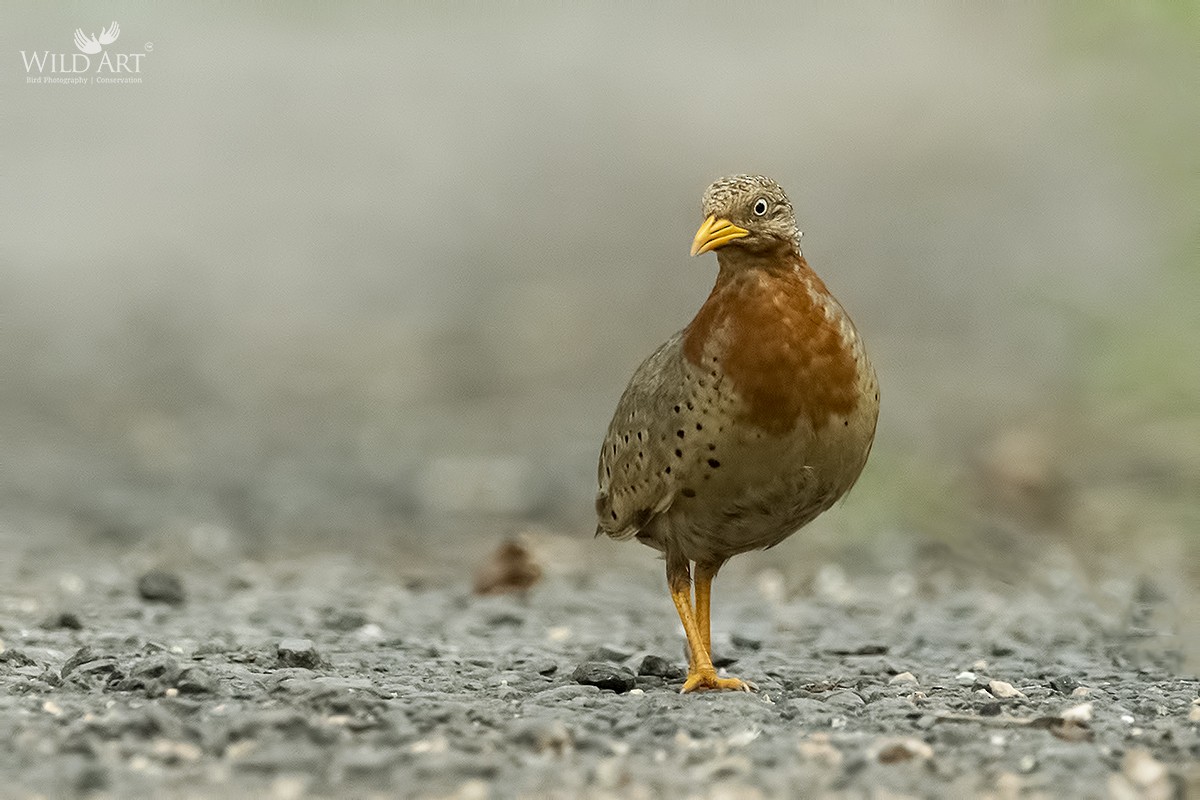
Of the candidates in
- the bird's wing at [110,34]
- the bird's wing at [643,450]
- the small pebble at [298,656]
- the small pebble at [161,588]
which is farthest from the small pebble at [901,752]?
the bird's wing at [110,34]

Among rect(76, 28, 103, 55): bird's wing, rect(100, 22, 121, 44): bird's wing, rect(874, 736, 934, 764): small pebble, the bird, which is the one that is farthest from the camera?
rect(100, 22, 121, 44): bird's wing

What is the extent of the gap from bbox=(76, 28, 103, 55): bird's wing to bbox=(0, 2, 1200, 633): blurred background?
335 mm

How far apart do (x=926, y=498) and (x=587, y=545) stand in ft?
6.83

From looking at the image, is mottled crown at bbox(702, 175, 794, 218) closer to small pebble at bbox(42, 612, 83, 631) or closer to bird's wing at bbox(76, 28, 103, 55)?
small pebble at bbox(42, 612, 83, 631)

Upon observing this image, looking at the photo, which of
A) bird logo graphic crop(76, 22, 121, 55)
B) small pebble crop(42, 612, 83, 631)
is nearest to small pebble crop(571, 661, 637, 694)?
small pebble crop(42, 612, 83, 631)

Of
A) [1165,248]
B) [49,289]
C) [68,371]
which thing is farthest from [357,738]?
[49,289]

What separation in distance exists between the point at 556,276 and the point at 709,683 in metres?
12.1

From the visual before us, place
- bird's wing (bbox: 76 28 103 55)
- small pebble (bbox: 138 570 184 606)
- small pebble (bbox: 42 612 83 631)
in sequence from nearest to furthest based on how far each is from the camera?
small pebble (bbox: 42 612 83 631) → small pebble (bbox: 138 570 184 606) → bird's wing (bbox: 76 28 103 55)

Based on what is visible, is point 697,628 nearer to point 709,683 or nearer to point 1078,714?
point 709,683

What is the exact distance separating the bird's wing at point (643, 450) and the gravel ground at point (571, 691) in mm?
596

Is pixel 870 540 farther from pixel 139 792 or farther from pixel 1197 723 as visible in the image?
pixel 139 792

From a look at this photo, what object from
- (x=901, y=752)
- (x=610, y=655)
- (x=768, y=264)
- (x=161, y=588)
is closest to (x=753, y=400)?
(x=768, y=264)

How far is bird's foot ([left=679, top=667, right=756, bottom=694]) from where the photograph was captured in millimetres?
6395

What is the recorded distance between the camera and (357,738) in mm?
5352
